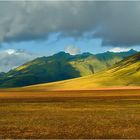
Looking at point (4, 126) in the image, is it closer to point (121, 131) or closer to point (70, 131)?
point (70, 131)

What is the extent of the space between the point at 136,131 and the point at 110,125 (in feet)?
20.0

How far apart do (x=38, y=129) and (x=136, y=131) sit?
10490 mm

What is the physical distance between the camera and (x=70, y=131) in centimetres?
3831

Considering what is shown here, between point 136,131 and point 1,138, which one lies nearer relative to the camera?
point 1,138

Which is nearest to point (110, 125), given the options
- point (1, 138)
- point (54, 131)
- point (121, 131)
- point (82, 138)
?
point (121, 131)

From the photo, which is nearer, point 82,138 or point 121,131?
point 82,138

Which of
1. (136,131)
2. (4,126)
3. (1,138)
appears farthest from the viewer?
(4,126)

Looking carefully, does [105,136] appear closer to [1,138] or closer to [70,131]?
[70,131]

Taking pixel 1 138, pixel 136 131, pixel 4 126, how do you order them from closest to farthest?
1. pixel 1 138
2. pixel 136 131
3. pixel 4 126

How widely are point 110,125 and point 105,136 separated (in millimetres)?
9154

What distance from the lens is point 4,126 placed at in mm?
43406

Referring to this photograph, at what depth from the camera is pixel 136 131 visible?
37.9 meters

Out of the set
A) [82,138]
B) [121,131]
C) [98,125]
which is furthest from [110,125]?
[82,138]

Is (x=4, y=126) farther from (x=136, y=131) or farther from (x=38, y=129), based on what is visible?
(x=136, y=131)
